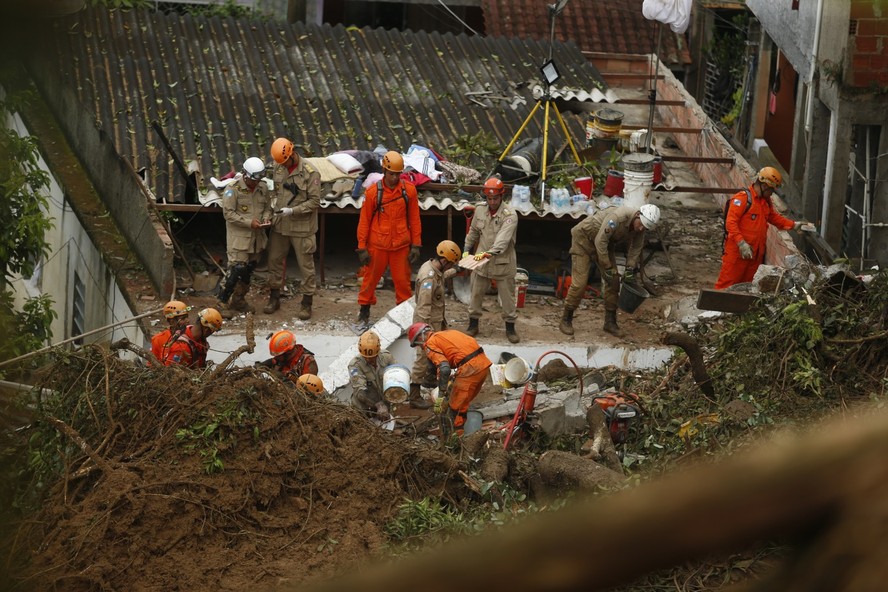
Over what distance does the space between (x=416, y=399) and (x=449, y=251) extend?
130 centimetres

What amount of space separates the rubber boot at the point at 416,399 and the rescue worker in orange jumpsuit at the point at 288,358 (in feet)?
3.90

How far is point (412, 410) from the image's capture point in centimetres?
1098

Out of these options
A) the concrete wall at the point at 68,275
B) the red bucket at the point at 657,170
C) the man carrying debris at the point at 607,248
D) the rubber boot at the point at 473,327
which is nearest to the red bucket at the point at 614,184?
the red bucket at the point at 657,170

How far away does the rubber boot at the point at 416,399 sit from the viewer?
36.1 feet

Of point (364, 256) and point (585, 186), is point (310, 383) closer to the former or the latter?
point (364, 256)

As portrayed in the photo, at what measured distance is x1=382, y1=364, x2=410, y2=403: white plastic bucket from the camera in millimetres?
10312

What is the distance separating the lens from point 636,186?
1280 centimetres

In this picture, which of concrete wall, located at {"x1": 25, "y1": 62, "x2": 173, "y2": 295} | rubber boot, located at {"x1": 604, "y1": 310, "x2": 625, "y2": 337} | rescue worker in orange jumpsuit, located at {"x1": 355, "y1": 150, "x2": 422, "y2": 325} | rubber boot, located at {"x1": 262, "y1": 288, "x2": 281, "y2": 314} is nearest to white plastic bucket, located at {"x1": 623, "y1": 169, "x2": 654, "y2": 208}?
rubber boot, located at {"x1": 604, "y1": 310, "x2": 625, "y2": 337}

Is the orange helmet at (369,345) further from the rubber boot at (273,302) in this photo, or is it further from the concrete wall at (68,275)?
the concrete wall at (68,275)

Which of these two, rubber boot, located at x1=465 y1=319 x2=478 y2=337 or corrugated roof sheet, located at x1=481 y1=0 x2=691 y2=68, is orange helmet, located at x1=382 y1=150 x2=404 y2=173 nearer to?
rubber boot, located at x1=465 y1=319 x2=478 y2=337

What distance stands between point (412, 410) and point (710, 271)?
4194 millimetres

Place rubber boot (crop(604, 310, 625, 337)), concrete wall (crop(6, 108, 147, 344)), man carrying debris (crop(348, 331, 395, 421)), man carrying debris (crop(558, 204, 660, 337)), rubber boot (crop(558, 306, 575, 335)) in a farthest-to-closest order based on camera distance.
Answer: concrete wall (crop(6, 108, 147, 344)) < rubber boot (crop(604, 310, 625, 337)) < rubber boot (crop(558, 306, 575, 335)) < man carrying debris (crop(558, 204, 660, 337)) < man carrying debris (crop(348, 331, 395, 421))

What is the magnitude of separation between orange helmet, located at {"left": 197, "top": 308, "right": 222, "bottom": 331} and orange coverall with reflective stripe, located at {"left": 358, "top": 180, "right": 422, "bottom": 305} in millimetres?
2042

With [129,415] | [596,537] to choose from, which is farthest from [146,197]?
[596,537]
